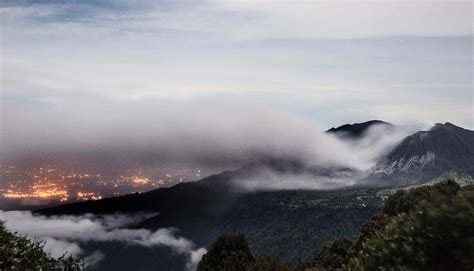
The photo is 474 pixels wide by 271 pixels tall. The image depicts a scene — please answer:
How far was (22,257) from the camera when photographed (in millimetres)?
50594

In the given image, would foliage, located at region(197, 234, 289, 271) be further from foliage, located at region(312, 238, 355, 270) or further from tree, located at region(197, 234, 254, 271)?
foliage, located at region(312, 238, 355, 270)

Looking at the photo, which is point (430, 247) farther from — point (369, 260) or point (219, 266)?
point (219, 266)

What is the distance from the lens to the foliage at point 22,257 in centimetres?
4484

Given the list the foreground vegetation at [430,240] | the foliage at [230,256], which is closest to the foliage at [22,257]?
the foreground vegetation at [430,240]

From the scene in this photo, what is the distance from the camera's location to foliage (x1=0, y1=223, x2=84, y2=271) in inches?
1766

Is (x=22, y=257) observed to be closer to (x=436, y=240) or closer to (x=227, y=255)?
(x=436, y=240)

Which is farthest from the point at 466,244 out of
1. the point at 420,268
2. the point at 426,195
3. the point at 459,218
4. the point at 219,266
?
the point at 219,266

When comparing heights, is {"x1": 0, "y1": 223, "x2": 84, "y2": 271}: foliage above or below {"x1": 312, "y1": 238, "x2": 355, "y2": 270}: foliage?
above

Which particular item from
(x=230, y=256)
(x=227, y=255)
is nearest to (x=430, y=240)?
(x=230, y=256)

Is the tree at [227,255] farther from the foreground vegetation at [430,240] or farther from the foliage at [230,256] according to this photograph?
the foreground vegetation at [430,240]

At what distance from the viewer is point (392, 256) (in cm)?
4000

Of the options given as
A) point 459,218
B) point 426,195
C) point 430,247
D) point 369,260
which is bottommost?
point 426,195

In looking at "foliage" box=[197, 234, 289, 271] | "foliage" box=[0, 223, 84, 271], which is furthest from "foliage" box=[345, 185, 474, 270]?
"foliage" box=[197, 234, 289, 271]

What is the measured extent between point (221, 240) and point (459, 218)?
75.4m
